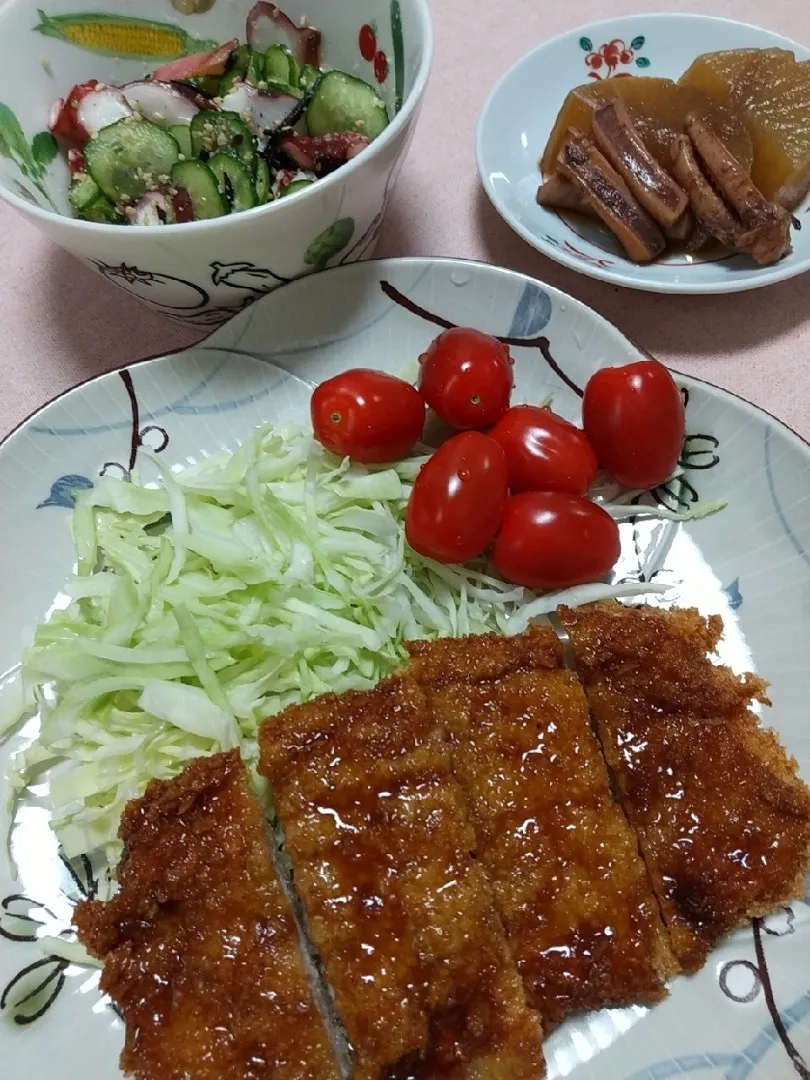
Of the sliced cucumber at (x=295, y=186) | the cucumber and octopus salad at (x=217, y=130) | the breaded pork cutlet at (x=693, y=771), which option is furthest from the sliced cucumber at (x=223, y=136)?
the breaded pork cutlet at (x=693, y=771)

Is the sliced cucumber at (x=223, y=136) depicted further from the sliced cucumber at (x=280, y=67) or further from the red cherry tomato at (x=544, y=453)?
the red cherry tomato at (x=544, y=453)

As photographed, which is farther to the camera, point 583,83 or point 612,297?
point 583,83

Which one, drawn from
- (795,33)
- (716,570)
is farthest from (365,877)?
(795,33)

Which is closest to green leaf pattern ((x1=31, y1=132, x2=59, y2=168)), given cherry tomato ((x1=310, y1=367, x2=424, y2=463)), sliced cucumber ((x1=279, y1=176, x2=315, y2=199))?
sliced cucumber ((x1=279, y1=176, x2=315, y2=199))

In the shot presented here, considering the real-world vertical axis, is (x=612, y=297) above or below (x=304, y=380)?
above

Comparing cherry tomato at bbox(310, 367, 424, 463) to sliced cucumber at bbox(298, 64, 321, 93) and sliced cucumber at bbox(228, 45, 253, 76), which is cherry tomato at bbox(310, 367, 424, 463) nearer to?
sliced cucumber at bbox(298, 64, 321, 93)

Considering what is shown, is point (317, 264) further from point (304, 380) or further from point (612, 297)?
point (612, 297)
